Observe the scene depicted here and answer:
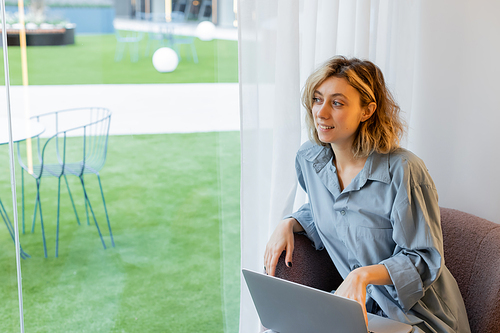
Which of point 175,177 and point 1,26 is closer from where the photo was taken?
point 1,26

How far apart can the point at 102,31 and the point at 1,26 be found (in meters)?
0.35

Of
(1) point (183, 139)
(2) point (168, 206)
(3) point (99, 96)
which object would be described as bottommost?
(2) point (168, 206)

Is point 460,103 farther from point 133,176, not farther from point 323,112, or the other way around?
point 133,176

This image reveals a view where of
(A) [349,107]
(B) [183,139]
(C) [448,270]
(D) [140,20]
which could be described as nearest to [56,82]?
(D) [140,20]

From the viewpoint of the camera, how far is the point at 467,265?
4.91 ft

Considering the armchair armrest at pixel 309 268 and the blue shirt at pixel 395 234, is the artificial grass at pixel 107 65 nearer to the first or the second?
the blue shirt at pixel 395 234

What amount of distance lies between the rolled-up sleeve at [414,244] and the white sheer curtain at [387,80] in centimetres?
51

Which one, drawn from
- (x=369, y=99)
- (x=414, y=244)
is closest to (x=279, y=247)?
(x=414, y=244)

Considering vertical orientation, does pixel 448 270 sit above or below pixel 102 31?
below

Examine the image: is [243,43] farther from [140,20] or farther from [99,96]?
[99,96]

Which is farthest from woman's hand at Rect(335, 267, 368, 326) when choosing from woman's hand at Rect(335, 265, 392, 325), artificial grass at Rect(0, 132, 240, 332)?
artificial grass at Rect(0, 132, 240, 332)

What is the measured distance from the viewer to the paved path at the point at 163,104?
1.87 m

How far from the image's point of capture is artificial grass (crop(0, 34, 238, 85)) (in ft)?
5.69

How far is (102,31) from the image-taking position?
5.93 ft
